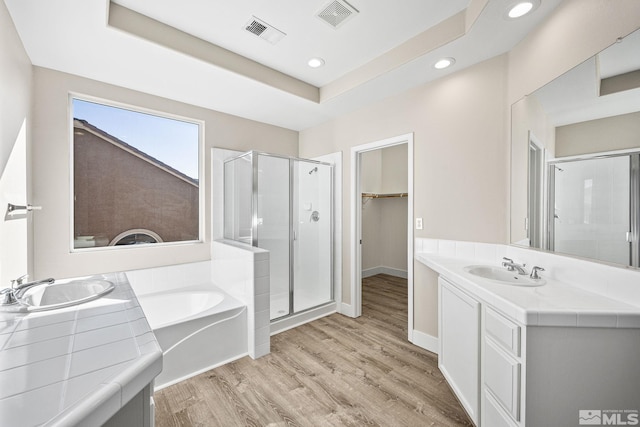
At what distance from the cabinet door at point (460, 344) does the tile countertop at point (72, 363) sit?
164 centimetres

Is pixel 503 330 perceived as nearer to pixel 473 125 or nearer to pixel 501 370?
pixel 501 370

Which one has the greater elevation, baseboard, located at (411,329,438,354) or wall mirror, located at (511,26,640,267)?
wall mirror, located at (511,26,640,267)

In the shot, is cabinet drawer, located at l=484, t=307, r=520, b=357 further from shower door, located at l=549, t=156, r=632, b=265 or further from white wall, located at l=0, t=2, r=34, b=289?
white wall, located at l=0, t=2, r=34, b=289

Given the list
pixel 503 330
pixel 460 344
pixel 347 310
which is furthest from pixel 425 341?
pixel 503 330

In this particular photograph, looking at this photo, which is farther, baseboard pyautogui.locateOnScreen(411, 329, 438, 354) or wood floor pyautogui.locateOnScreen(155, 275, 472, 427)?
baseboard pyautogui.locateOnScreen(411, 329, 438, 354)

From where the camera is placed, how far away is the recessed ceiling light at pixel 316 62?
248cm

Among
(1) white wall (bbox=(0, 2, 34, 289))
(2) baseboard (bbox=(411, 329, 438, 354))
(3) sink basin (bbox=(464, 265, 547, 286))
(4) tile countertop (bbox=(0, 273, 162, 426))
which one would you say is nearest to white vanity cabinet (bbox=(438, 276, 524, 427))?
(3) sink basin (bbox=(464, 265, 547, 286))

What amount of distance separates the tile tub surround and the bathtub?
1.87 meters

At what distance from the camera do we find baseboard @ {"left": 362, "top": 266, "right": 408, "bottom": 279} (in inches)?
198

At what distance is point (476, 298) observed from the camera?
1.56 metres

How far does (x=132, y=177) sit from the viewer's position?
2781 mm

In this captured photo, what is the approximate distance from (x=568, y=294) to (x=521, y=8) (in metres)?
1.71

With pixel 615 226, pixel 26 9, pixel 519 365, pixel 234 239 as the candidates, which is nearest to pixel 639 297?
pixel 615 226

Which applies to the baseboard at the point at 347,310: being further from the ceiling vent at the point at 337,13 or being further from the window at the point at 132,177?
the ceiling vent at the point at 337,13
